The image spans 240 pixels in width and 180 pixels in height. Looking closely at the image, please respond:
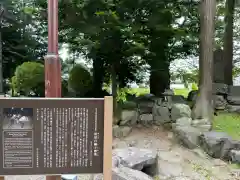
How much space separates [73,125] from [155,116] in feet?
17.1

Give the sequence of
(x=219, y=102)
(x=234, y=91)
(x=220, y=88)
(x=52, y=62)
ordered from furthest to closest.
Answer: (x=220, y=88)
(x=234, y=91)
(x=219, y=102)
(x=52, y=62)

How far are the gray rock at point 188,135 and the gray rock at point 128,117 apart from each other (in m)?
1.29

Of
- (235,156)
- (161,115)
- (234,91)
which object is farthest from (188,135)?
(234,91)

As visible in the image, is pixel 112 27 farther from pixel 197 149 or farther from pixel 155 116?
pixel 197 149

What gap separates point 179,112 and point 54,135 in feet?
16.7

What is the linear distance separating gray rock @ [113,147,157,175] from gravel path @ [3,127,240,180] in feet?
0.84

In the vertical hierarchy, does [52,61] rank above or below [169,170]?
above

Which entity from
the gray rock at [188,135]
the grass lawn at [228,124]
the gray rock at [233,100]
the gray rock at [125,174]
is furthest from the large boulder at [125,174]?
the gray rock at [233,100]

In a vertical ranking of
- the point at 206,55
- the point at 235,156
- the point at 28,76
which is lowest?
the point at 235,156

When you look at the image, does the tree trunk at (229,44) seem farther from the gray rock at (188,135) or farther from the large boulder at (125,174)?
the large boulder at (125,174)

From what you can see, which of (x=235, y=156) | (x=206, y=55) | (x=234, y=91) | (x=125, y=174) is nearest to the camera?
(x=125, y=174)

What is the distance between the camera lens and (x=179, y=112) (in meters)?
7.14

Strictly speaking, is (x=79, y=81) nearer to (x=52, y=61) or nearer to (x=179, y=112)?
(x=179, y=112)

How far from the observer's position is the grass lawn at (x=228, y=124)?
21.4 ft
